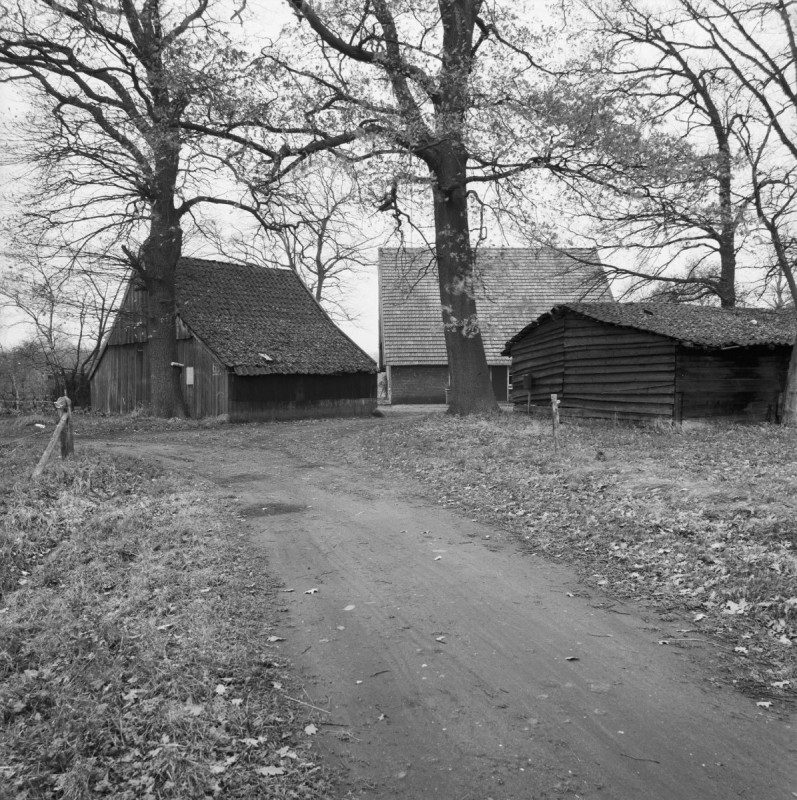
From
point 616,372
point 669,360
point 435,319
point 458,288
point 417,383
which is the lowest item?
point 417,383

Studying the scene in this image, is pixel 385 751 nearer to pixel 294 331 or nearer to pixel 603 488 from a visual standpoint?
pixel 603 488

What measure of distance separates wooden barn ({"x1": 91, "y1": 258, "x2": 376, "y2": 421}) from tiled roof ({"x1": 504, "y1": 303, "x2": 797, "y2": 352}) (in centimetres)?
937

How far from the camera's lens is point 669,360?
18250 millimetres

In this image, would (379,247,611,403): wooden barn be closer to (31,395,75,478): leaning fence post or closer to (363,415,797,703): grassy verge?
(363,415,797,703): grassy verge

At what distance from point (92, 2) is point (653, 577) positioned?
62.6 feet

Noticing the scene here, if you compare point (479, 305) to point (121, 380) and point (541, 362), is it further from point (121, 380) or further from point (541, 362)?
point (121, 380)

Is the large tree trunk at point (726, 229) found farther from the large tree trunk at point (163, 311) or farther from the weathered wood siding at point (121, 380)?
the weathered wood siding at point (121, 380)

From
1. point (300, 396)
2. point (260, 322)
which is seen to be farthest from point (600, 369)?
point (260, 322)

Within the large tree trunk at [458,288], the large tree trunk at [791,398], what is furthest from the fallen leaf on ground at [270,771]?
the large tree trunk at [791,398]

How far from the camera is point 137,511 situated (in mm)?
8820

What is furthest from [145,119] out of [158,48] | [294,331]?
[294,331]

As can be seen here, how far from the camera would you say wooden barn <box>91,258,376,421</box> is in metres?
25.1

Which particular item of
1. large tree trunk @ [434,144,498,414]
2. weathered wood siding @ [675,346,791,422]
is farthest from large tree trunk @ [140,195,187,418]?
weathered wood siding @ [675,346,791,422]

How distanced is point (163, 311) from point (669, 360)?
17261mm
